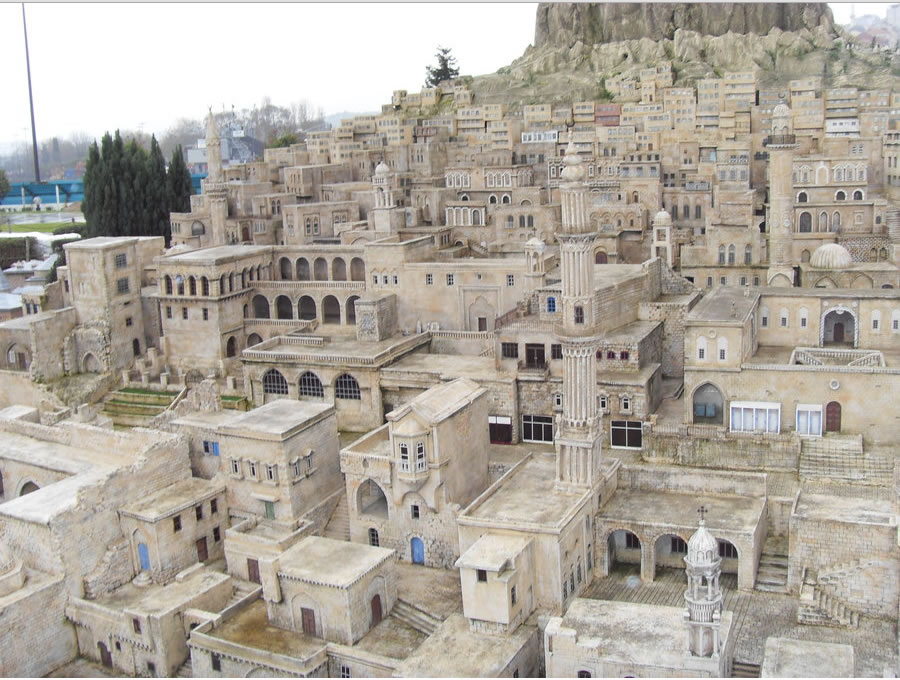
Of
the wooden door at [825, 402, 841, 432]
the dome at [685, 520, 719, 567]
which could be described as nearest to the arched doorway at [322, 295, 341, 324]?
the wooden door at [825, 402, 841, 432]

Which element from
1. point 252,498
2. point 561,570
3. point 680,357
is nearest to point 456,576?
point 561,570

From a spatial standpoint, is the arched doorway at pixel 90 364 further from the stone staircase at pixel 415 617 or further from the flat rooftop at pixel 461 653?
the flat rooftop at pixel 461 653

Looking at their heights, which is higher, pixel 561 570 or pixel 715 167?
pixel 715 167

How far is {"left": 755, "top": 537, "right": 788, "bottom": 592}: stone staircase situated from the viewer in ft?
111

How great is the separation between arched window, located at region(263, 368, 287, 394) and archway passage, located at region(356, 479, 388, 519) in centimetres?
1047

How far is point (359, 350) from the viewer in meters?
49.5

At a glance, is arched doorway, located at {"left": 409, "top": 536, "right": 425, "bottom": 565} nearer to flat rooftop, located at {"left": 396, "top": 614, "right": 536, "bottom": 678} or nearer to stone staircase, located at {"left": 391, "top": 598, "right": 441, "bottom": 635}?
stone staircase, located at {"left": 391, "top": 598, "right": 441, "bottom": 635}

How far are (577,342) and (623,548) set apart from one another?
756 cm

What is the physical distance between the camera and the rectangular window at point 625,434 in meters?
42.7

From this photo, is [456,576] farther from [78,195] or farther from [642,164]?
[78,195]

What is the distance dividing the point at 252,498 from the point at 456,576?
8752mm

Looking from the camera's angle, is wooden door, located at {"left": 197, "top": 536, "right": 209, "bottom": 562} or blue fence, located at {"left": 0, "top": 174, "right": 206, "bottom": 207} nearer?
wooden door, located at {"left": 197, "top": 536, "right": 209, "bottom": 562}

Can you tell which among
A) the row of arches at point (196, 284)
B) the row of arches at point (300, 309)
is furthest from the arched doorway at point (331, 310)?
the row of arches at point (196, 284)

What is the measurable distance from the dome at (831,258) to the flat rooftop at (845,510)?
21058 mm
